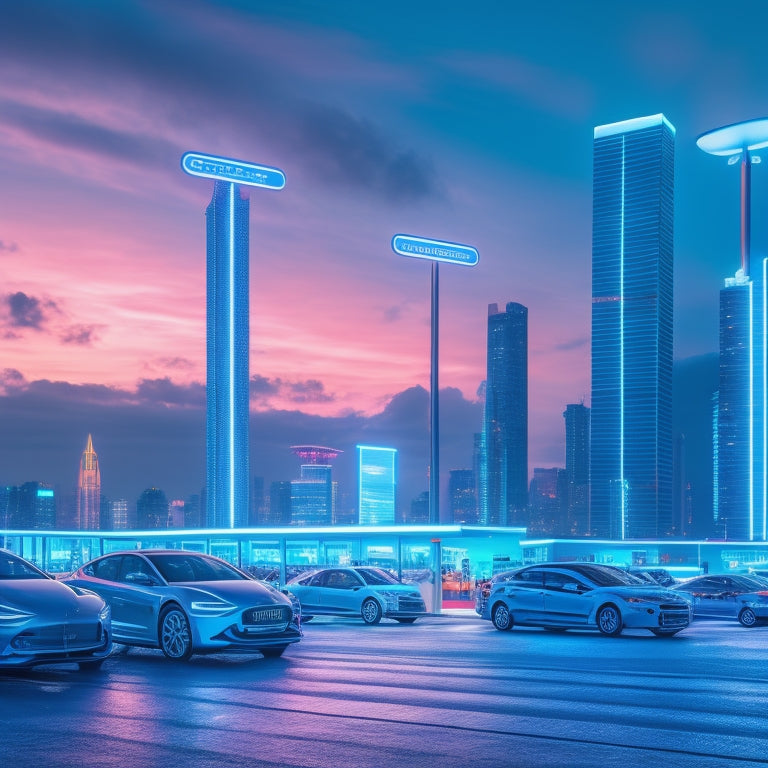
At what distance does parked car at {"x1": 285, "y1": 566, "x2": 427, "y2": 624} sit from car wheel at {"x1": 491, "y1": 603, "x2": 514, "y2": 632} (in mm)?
3647

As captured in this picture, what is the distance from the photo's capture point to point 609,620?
20109 mm

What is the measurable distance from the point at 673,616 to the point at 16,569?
1213cm

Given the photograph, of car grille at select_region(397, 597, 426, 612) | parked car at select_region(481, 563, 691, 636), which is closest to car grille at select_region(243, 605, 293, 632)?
parked car at select_region(481, 563, 691, 636)

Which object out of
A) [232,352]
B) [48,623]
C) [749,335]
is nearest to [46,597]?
[48,623]

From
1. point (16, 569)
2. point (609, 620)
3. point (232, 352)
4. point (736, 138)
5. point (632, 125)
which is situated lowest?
point (609, 620)

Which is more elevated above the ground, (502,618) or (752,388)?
(752,388)

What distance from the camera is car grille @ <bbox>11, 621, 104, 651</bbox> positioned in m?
12.0

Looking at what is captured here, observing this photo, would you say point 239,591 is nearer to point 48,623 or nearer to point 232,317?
point 48,623

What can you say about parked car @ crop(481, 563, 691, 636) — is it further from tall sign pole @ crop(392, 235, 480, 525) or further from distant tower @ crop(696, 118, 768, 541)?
distant tower @ crop(696, 118, 768, 541)

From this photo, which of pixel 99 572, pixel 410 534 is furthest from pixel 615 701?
pixel 410 534

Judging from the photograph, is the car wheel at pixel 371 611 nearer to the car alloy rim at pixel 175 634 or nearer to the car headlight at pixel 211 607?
the car alloy rim at pixel 175 634

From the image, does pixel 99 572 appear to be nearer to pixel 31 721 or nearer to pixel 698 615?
pixel 31 721

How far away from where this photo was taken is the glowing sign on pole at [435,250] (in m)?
34.3

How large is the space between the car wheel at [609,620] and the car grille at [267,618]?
7.56 metres
